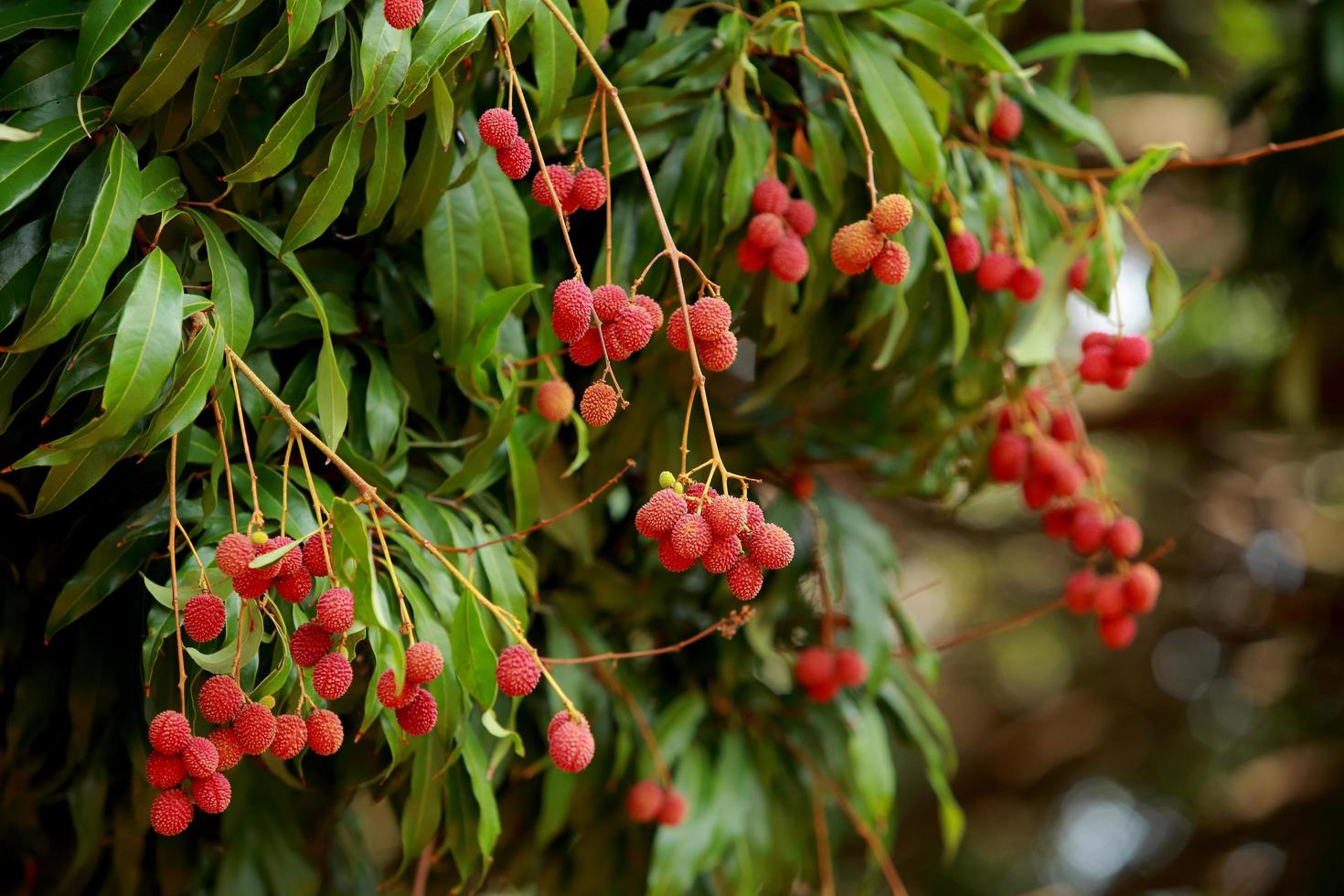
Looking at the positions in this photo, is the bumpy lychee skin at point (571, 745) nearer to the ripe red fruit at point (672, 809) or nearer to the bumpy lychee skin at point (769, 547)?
the bumpy lychee skin at point (769, 547)

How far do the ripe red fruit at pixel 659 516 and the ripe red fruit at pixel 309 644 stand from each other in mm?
221

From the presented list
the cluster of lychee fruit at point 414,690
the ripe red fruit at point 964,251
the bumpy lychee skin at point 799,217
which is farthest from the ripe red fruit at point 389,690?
the ripe red fruit at point 964,251

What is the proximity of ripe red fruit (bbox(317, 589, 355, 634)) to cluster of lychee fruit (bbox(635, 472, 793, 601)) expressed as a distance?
192 mm

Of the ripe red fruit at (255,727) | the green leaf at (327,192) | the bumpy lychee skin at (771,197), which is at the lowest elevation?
the ripe red fruit at (255,727)

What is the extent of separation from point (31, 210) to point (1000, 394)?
41.0 inches

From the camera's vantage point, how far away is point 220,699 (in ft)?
2.54

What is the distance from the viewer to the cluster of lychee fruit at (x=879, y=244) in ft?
2.88

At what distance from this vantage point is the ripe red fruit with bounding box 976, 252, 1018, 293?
1.27m

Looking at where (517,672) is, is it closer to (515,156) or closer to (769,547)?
(769,547)

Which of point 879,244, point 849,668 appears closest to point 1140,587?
point 849,668

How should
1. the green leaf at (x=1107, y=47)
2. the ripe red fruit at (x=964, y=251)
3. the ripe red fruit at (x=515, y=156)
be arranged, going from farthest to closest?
1. the green leaf at (x=1107, y=47)
2. the ripe red fruit at (x=964, y=251)
3. the ripe red fruit at (x=515, y=156)

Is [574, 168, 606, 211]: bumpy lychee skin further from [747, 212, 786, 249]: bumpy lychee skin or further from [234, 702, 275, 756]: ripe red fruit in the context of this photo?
[234, 702, 275, 756]: ripe red fruit

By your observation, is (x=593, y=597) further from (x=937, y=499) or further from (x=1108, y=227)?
(x=1108, y=227)

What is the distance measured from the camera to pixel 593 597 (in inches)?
55.2
